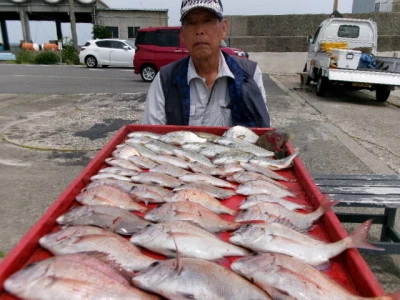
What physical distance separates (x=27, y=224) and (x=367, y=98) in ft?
38.9

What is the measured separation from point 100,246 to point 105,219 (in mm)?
216

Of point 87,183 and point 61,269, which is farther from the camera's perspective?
point 87,183

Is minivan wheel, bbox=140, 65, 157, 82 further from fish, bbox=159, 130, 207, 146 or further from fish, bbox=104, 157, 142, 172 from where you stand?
fish, bbox=104, 157, 142, 172

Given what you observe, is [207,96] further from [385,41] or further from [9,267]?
[385,41]

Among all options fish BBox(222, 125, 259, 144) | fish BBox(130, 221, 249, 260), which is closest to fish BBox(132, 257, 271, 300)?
fish BBox(130, 221, 249, 260)

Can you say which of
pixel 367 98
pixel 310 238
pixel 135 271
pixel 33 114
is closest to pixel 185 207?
pixel 135 271

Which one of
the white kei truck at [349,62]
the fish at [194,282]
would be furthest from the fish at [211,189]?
the white kei truck at [349,62]

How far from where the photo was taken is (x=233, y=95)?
327cm

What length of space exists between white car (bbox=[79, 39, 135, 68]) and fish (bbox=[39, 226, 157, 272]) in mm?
21744

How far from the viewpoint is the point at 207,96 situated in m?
3.35

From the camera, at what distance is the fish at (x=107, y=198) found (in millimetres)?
1737

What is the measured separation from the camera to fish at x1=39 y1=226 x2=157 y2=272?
1315mm

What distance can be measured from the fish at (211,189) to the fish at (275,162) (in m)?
0.45

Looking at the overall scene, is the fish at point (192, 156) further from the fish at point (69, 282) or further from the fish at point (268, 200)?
the fish at point (69, 282)
